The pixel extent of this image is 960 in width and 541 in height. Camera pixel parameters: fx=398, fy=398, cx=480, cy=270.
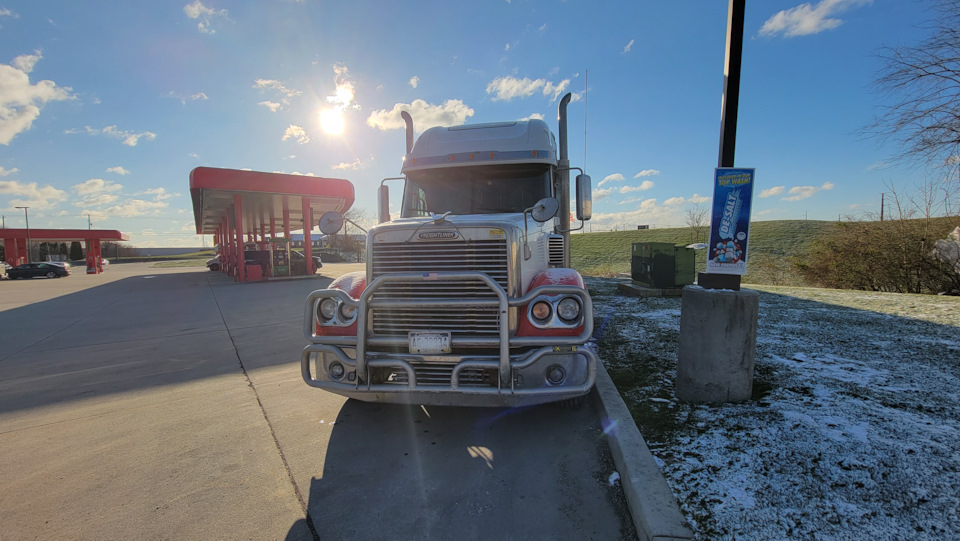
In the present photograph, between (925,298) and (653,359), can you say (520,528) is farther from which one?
(925,298)

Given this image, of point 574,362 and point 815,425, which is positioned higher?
point 574,362

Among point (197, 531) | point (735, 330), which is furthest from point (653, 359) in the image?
point (197, 531)

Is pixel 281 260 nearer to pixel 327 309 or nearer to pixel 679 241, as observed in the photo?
pixel 327 309

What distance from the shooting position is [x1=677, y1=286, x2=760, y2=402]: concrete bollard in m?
3.18

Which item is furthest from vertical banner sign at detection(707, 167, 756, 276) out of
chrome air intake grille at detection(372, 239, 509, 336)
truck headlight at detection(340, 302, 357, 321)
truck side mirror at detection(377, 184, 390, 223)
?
truck side mirror at detection(377, 184, 390, 223)

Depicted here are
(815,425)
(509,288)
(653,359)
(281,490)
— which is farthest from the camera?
(653,359)

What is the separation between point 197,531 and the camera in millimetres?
2203

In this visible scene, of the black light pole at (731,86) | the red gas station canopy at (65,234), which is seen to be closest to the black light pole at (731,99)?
the black light pole at (731,86)

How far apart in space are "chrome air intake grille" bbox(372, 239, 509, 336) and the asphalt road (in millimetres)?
937

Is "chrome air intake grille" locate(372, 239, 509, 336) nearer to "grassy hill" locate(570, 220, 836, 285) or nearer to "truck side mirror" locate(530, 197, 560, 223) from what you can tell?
"truck side mirror" locate(530, 197, 560, 223)

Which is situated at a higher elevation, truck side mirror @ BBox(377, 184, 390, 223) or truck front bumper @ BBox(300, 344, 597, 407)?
truck side mirror @ BBox(377, 184, 390, 223)

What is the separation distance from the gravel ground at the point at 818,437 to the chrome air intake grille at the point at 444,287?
1.54 meters

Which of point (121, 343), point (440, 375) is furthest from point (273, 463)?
point (121, 343)

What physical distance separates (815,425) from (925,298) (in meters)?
9.22
